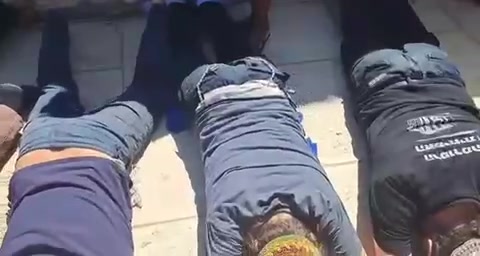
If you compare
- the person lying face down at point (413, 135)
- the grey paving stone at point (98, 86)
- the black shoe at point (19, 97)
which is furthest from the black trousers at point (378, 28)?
the black shoe at point (19, 97)

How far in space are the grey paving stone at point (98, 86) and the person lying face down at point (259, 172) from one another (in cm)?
26

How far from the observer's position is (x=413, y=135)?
1727 mm

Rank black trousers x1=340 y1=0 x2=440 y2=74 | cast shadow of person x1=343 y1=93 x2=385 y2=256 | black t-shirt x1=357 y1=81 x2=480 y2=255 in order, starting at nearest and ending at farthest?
black t-shirt x1=357 y1=81 x2=480 y2=255, cast shadow of person x1=343 y1=93 x2=385 y2=256, black trousers x1=340 y1=0 x2=440 y2=74

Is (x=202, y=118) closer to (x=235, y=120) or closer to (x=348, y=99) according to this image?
(x=235, y=120)

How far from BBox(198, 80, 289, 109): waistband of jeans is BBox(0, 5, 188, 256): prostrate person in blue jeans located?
0.18 metres

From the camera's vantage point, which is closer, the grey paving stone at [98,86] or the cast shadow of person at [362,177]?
the cast shadow of person at [362,177]

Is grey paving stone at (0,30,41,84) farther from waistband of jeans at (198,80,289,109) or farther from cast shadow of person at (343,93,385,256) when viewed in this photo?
cast shadow of person at (343,93,385,256)

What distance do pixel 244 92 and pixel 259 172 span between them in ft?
0.89

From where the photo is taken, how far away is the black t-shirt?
5.39ft

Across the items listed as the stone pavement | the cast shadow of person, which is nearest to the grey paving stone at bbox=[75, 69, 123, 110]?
the stone pavement

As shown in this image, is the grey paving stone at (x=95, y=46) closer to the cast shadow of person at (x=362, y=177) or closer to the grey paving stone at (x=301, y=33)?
the grey paving stone at (x=301, y=33)

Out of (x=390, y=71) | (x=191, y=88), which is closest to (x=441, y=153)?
(x=390, y=71)

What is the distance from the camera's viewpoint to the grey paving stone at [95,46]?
2.21 metres

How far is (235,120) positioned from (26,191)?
18.0 inches
